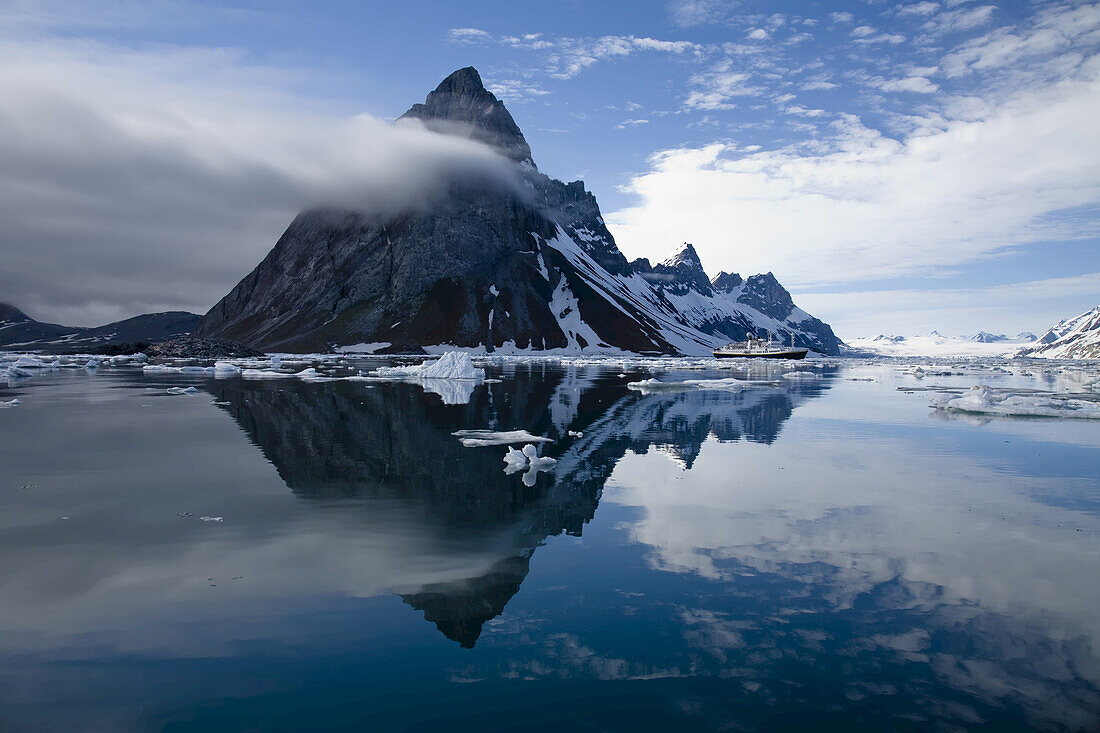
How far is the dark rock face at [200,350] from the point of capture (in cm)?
12325

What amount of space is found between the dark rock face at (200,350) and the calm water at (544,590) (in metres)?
113

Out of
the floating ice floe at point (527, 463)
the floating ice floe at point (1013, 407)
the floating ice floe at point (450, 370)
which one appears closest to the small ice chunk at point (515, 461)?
the floating ice floe at point (527, 463)

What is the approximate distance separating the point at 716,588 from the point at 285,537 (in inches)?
348

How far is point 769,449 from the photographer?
81.1 feet

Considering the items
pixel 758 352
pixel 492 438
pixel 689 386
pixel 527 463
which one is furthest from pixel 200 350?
pixel 758 352

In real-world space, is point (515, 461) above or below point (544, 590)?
above

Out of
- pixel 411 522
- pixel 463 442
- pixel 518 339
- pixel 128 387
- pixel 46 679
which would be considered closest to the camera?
pixel 46 679

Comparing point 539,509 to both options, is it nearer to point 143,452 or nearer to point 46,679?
point 46,679

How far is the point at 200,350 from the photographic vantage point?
410 ft

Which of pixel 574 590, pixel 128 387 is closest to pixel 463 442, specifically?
pixel 574 590

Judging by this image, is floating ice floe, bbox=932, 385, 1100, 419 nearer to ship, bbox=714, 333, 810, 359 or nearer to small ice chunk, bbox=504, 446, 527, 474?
small ice chunk, bbox=504, 446, 527, 474

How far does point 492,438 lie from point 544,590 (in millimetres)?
14936

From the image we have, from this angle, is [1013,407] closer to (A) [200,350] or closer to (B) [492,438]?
(B) [492,438]

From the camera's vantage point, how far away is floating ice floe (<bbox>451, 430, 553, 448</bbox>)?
24.3m
